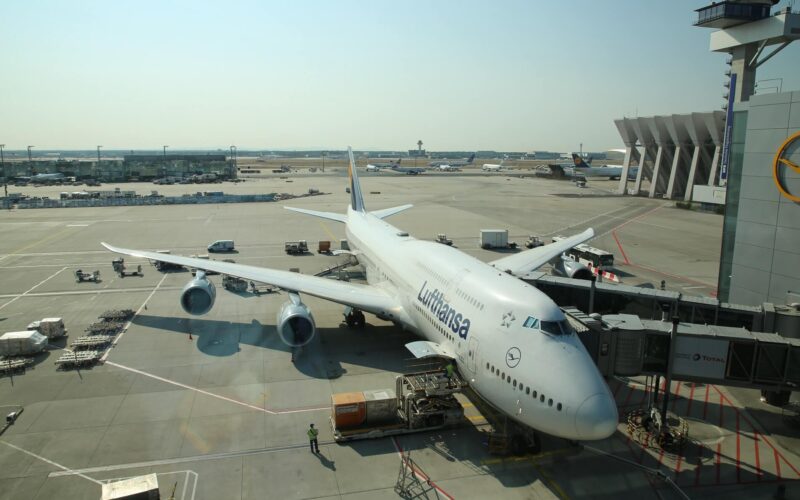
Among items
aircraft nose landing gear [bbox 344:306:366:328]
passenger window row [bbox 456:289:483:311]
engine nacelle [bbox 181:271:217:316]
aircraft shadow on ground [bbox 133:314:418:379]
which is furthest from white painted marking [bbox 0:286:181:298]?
passenger window row [bbox 456:289:483:311]

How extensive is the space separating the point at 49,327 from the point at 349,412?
20.0m

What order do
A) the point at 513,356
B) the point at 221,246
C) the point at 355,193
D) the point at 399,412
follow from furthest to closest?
the point at 221,246
the point at 355,193
the point at 399,412
the point at 513,356

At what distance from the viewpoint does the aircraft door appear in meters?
18.2

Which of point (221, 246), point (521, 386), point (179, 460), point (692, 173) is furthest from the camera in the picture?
point (692, 173)

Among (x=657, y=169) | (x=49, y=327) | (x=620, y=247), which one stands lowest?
(x=49, y=327)

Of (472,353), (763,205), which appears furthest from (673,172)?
(472,353)

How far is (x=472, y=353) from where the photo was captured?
18375 mm

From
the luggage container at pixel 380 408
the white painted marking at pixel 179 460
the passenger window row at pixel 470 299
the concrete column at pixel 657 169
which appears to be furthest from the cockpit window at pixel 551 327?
the concrete column at pixel 657 169

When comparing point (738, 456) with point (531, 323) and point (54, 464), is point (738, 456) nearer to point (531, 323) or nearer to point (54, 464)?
point (531, 323)

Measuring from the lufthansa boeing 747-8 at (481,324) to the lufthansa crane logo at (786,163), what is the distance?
15310 mm

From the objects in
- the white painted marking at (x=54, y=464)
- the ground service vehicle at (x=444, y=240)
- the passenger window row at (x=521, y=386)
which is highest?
the passenger window row at (x=521, y=386)

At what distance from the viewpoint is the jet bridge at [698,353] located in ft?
61.9

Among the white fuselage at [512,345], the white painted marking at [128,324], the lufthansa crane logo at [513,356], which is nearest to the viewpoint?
the white fuselage at [512,345]

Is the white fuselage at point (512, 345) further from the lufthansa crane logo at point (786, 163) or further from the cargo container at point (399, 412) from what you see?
the lufthansa crane logo at point (786, 163)
